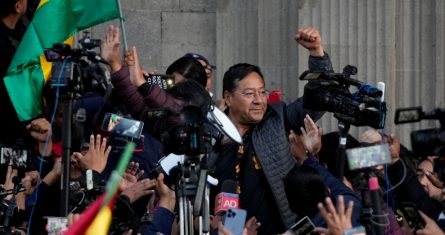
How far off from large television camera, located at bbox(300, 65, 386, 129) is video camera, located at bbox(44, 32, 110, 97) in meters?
1.34

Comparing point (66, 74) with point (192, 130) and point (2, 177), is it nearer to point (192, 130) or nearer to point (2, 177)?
point (192, 130)

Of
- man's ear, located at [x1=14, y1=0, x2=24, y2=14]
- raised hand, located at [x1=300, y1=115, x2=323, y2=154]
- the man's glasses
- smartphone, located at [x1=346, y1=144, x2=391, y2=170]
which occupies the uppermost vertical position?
man's ear, located at [x1=14, y1=0, x2=24, y2=14]

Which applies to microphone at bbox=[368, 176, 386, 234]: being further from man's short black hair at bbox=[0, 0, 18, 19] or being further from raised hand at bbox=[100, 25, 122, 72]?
man's short black hair at bbox=[0, 0, 18, 19]

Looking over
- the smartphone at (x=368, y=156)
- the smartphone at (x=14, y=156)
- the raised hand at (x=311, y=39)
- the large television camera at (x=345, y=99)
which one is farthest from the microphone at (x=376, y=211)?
the smartphone at (x=14, y=156)

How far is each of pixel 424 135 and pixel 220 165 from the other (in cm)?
213

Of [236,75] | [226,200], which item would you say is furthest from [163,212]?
[236,75]

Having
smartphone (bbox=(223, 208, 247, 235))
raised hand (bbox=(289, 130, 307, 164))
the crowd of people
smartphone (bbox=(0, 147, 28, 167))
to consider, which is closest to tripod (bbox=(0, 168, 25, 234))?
the crowd of people

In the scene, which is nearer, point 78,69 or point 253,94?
point 78,69

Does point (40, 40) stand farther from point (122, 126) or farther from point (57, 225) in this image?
point (57, 225)

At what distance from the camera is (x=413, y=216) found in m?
11.3

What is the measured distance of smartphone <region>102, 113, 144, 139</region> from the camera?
11992mm

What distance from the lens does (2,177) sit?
13.7m

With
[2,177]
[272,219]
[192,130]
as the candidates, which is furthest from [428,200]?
[2,177]

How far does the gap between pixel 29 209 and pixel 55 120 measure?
76cm
